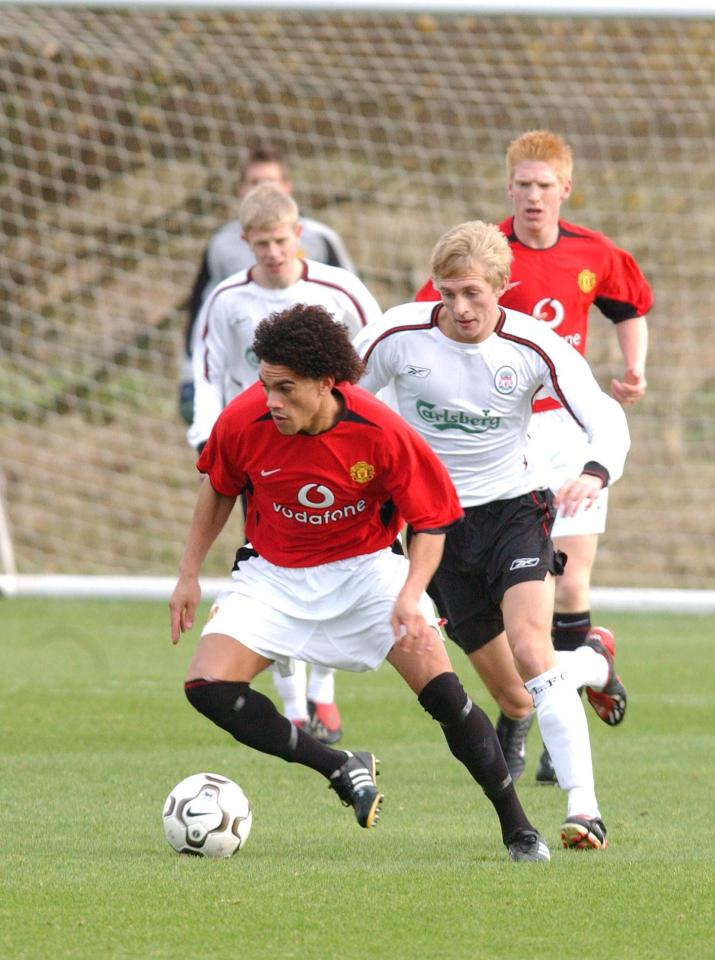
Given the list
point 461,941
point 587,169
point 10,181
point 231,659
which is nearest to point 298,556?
point 231,659

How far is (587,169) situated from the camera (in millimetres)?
14477

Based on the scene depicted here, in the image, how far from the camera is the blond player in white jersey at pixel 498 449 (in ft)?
16.7

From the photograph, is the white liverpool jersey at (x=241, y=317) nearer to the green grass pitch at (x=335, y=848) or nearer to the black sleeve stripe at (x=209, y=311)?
the black sleeve stripe at (x=209, y=311)

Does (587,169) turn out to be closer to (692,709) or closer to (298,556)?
(692,709)

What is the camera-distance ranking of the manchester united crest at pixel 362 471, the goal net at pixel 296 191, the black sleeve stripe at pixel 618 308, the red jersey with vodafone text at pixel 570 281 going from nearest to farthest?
the manchester united crest at pixel 362 471, the red jersey with vodafone text at pixel 570 281, the black sleeve stripe at pixel 618 308, the goal net at pixel 296 191

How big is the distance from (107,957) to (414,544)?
1.60 m

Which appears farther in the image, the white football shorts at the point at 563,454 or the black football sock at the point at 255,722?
the white football shorts at the point at 563,454

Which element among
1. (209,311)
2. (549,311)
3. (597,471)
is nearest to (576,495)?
(597,471)

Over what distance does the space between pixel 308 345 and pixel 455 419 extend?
3.41 ft

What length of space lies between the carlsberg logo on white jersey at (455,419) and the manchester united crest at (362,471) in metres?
0.78

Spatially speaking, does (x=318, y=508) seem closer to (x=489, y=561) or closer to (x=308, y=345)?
(x=308, y=345)

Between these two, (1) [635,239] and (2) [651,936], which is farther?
(1) [635,239]

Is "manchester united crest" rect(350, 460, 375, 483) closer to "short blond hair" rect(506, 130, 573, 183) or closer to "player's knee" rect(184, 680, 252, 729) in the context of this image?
"player's knee" rect(184, 680, 252, 729)

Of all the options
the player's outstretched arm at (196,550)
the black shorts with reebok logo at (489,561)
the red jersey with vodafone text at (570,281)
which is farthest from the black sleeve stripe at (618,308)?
the player's outstretched arm at (196,550)
